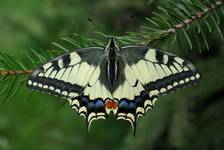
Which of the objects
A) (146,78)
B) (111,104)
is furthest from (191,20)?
(111,104)

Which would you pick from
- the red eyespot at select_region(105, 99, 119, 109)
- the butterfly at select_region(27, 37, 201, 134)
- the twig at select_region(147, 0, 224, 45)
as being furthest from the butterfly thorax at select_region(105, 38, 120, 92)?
the twig at select_region(147, 0, 224, 45)

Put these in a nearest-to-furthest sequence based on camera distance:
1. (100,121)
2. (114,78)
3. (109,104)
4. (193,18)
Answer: (193,18)
(109,104)
(114,78)
(100,121)

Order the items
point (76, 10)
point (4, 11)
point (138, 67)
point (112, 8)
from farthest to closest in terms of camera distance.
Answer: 1. point (4, 11)
2. point (76, 10)
3. point (112, 8)
4. point (138, 67)

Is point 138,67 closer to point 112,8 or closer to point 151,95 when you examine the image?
point 151,95

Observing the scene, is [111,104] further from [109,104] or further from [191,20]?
[191,20]

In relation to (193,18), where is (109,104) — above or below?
below

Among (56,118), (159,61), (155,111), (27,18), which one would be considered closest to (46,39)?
(27,18)

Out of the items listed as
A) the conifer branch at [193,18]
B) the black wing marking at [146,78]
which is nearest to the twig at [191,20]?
the conifer branch at [193,18]

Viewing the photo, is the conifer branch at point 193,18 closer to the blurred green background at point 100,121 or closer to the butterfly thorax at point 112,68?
the blurred green background at point 100,121
